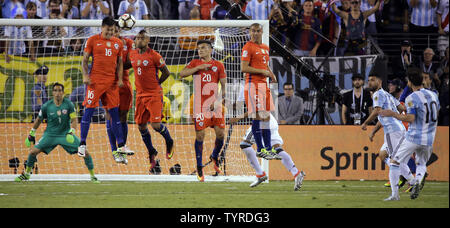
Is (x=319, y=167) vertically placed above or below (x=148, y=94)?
below

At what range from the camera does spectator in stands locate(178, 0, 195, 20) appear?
647 inches

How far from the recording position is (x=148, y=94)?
1171cm

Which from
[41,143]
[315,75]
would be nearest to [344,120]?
[315,75]

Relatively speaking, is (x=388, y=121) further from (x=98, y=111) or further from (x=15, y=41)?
(x=15, y=41)

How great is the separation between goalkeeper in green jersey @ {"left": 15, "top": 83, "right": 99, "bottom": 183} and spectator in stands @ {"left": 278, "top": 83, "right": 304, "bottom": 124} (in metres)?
4.35

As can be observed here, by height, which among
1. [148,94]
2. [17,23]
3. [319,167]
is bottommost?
[319,167]

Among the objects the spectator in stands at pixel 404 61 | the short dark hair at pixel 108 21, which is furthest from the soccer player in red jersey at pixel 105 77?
the spectator in stands at pixel 404 61

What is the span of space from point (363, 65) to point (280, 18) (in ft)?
7.36

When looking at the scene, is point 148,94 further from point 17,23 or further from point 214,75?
point 17,23

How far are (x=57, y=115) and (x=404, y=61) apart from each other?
8019 mm

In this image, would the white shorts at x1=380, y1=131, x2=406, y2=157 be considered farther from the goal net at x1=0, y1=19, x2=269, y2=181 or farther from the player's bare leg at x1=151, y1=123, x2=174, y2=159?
the player's bare leg at x1=151, y1=123, x2=174, y2=159

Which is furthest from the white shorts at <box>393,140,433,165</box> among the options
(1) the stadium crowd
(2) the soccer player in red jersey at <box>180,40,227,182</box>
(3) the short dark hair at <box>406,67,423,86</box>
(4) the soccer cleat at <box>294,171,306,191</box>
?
(1) the stadium crowd
